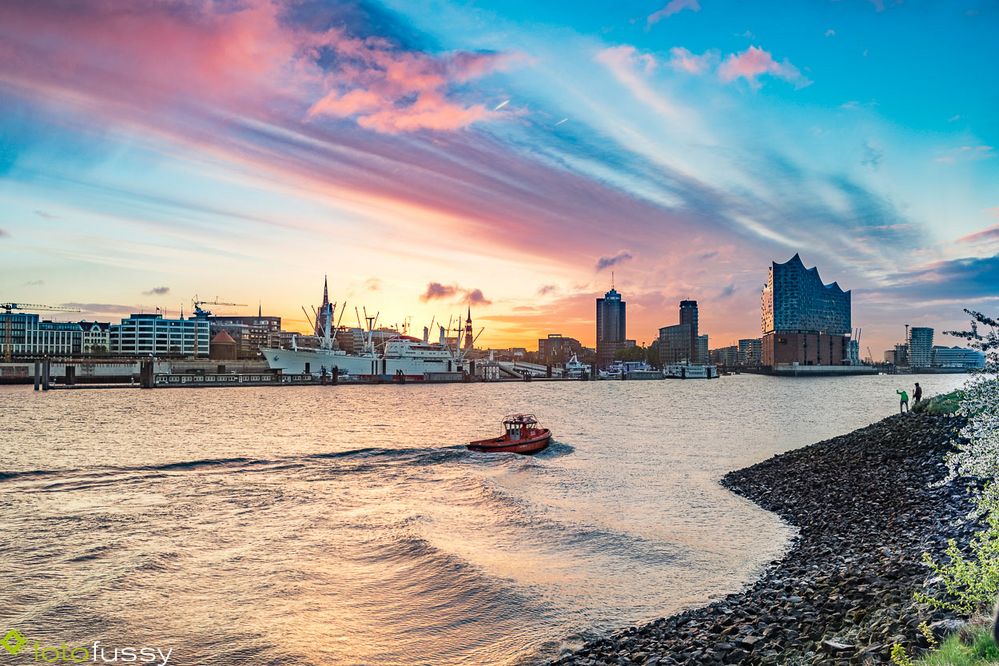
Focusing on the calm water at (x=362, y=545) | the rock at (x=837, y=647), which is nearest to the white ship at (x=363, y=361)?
the calm water at (x=362, y=545)

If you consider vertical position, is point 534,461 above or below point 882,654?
below

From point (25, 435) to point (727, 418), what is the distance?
70.8 m

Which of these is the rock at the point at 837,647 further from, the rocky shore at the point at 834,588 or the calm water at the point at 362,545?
the calm water at the point at 362,545

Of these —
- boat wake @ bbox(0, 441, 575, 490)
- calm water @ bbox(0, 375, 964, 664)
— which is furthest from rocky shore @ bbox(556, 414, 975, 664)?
boat wake @ bbox(0, 441, 575, 490)

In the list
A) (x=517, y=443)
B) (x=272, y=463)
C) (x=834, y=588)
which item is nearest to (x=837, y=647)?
(x=834, y=588)

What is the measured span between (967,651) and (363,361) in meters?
184

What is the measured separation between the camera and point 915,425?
36.2 meters

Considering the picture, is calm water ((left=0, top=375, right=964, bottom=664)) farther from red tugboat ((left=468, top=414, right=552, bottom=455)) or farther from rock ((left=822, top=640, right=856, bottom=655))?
rock ((left=822, top=640, right=856, bottom=655))

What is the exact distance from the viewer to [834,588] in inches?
518

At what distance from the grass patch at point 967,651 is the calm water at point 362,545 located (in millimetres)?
7317

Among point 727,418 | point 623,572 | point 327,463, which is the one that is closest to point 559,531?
point 623,572

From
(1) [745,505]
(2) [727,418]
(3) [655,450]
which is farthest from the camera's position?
(2) [727,418]

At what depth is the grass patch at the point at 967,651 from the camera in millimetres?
6789

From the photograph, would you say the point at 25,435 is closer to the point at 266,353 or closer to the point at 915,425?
the point at 915,425
